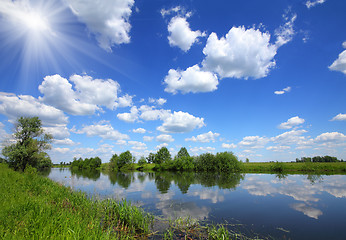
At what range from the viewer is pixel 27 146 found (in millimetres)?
41406

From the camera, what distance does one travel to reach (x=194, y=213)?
1512 centimetres

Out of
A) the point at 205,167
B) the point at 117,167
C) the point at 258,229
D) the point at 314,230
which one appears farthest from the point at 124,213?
the point at 117,167

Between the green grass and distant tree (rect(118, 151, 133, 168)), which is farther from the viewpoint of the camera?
distant tree (rect(118, 151, 133, 168))

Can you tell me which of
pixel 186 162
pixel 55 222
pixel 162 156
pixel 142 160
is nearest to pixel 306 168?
pixel 186 162

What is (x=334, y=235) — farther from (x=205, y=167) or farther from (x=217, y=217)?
(x=205, y=167)

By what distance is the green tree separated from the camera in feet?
130

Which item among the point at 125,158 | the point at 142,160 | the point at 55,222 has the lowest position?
the point at 142,160

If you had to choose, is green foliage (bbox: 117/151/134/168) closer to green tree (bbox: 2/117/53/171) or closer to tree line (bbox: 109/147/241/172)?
tree line (bbox: 109/147/241/172)

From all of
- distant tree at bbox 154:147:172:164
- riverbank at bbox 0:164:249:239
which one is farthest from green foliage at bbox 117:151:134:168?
riverbank at bbox 0:164:249:239

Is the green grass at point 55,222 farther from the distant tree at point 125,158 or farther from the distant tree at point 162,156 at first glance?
the distant tree at point 125,158

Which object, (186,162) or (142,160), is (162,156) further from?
(142,160)

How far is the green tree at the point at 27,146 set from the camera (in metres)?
39.6

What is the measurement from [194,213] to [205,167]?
7309cm

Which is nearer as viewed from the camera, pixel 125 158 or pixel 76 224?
pixel 76 224
